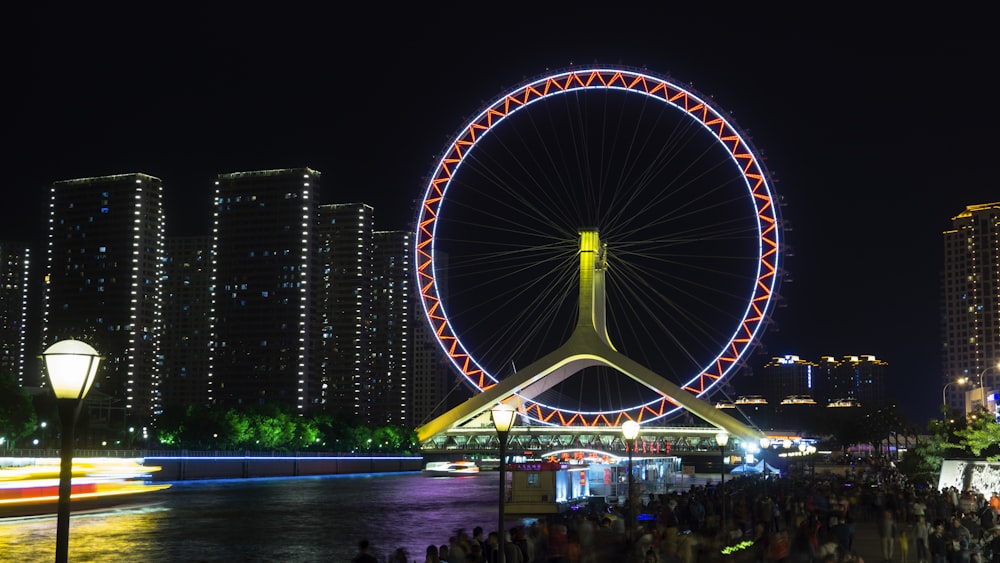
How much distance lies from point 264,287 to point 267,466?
56680 mm

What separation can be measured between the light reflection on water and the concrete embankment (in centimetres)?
1078

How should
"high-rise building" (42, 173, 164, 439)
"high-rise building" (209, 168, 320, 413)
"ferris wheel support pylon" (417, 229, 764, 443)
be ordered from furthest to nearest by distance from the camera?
"high-rise building" (209, 168, 320, 413) < "high-rise building" (42, 173, 164, 439) < "ferris wheel support pylon" (417, 229, 764, 443)

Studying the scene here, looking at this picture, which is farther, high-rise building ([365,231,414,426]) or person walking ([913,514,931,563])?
high-rise building ([365,231,414,426])

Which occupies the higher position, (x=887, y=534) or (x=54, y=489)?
(x=887, y=534)

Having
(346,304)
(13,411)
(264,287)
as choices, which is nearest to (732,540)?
(13,411)

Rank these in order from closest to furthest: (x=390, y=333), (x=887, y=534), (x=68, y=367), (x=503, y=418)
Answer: (x=68, y=367) < (x=503, y=418) < (x=887, y=534) < (x=390, y=333)

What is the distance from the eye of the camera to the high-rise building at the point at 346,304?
160000mm

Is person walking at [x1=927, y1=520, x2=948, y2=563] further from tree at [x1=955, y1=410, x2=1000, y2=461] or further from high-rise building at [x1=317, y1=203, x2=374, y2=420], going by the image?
high-rise building at [x1=317, y1=203, x2=374, y2=420]

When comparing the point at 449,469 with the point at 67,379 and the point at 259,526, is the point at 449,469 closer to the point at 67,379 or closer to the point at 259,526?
the point at 259,526

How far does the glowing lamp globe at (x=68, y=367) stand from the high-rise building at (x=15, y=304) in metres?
151

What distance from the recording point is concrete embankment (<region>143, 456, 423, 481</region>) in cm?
7425

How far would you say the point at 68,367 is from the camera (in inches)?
310

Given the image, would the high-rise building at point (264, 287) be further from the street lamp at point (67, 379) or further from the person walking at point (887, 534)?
the street lamp at point (67, 379)

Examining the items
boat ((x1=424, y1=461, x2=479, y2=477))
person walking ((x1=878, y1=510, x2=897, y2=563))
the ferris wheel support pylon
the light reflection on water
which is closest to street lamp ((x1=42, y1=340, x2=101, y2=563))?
person walking ((x1=878, y1=510, x2=897, y2=563))
